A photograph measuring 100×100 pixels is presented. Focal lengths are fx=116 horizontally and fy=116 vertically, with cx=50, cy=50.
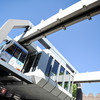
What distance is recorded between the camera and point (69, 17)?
827cm

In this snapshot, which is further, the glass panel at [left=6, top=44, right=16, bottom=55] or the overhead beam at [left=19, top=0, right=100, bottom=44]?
the glass panel at [left=6, top=44, right=16, bottom=55]

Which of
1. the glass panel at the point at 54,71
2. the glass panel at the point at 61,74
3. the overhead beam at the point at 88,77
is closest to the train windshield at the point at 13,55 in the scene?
the glass panel at the point at 54,71

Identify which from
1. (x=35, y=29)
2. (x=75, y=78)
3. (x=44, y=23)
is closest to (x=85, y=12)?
(x=44, y=23)

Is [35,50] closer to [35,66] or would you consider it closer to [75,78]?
[35,66]

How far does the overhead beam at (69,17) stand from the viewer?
24.2 feet

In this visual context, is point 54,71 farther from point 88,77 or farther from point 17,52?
point 88,77

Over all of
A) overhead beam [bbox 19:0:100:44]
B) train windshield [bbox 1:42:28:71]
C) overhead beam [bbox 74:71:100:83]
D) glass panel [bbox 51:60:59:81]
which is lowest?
train windshield [bbox 1:42:28:71]

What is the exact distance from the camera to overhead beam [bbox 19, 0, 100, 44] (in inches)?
→ 291

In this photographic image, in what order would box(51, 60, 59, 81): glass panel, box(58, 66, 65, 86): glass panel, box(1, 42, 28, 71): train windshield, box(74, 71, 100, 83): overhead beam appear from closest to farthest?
box(1, 42, 28, 71): train windshield → box(51, 60, 59, 81): glass panel → box(58, 66, 65, 86): glass panel → box(74, 71, 100, 83): overhead beam

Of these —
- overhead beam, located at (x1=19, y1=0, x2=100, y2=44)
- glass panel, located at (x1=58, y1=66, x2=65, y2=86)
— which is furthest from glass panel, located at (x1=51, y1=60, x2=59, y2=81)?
overhead beam, located at (x1=19, y1=0, x2=100, y2=44)

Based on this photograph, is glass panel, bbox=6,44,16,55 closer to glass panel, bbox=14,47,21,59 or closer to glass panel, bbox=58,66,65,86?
glass panel, bbox=14,47,21,59

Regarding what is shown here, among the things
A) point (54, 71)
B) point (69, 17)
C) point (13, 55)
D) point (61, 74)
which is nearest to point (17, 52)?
point (13, 55)

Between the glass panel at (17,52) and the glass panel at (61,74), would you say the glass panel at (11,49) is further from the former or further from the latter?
the glass panel at (61,74)

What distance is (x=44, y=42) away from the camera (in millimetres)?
13250
